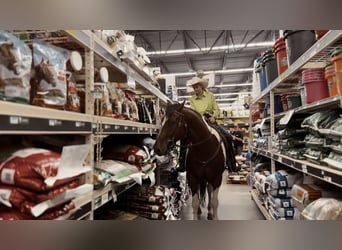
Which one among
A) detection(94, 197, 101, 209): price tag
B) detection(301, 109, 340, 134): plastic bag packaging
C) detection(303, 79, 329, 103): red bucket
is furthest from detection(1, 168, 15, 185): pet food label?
detection(303, 79, 329, 103): red bucket

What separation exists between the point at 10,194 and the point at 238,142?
2.40 meters

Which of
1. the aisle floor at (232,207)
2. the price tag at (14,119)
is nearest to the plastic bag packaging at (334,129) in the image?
the aisle floor at (232,207)

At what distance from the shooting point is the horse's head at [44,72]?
33.5 inches

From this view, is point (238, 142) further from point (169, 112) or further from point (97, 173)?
point (97, 173)

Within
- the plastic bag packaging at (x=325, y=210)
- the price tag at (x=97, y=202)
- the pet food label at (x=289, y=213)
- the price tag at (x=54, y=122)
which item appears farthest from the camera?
the pet food label at (x=289, y=213)

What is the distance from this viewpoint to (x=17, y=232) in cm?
98

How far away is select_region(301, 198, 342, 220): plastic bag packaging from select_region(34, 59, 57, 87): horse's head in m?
1.30

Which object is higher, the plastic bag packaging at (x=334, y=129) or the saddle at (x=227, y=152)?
the plastic bag packaging at (x=334, y=129)

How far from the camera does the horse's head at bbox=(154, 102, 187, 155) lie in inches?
76.8

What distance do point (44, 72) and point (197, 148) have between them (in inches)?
63.0

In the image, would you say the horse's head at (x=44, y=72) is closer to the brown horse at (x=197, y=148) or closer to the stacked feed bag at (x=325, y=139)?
the brown horse at (x=197, y=148)

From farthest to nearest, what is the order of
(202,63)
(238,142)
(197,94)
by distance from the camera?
1. (202,63)
2. (238,142)
3. (197,94)
